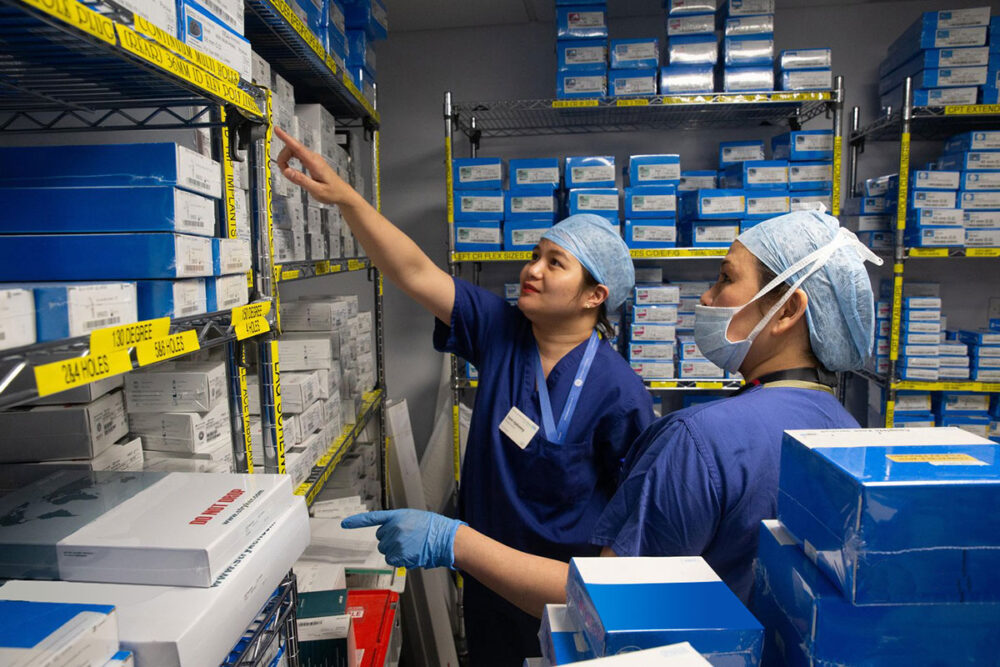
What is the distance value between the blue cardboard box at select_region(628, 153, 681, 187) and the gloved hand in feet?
7.08

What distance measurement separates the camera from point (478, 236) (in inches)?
121

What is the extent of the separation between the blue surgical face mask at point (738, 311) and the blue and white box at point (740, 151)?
1.96m

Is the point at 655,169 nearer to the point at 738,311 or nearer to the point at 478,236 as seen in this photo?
the point at 478,236

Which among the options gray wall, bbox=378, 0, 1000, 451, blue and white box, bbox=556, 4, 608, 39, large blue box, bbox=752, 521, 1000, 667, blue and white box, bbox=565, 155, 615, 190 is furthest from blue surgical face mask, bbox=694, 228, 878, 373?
Answer: gray wall, bbox=378, 0, 1000, 451

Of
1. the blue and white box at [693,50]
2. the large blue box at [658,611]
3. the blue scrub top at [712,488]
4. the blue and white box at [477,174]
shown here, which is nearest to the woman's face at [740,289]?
the blue scrub top at [712,488]

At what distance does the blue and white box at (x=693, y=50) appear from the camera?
2.94 meters

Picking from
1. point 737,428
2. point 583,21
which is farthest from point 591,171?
point 737,428

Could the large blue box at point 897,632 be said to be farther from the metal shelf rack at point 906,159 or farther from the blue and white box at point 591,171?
the metal shelf rack at point 906,159

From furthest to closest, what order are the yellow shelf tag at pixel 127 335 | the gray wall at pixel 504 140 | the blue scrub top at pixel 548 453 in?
the gray wall at pixel 504 140, the blue scrub top at pixel 548 453, the yellow shelf tag at pixel 127 335

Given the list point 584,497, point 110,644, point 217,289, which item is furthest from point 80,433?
point 584,497

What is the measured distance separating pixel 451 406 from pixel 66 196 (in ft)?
8.35

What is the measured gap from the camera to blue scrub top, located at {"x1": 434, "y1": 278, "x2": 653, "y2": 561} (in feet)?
6.23

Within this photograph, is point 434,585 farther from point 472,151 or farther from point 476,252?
point 472,151

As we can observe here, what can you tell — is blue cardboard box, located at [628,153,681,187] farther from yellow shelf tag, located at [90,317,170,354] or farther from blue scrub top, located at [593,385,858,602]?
yellow shelf tag, located at [90,317,170,354]
